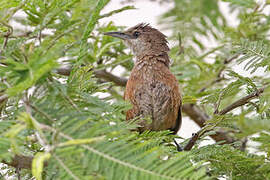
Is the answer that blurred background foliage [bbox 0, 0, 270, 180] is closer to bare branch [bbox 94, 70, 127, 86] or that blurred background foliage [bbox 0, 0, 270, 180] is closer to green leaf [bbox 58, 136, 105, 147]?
green leaf [bbox 58, 136, 105, 147]

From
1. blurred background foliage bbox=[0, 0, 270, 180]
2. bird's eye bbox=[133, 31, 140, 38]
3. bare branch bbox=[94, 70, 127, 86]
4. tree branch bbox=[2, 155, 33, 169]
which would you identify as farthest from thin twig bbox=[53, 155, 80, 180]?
bird's eye bbox=[133, 31, 140, 38]

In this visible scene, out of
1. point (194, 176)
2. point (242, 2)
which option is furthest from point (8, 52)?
point (242, 2)

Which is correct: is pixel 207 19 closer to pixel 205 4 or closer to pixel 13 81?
pixel 205 4

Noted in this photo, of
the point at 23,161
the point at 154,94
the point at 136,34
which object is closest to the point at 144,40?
the point at 136,34

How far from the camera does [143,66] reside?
3459 millimetres

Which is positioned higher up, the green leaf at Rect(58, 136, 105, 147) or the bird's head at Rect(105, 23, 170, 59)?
the bird's head at Rect(105, 23, 170, 59)

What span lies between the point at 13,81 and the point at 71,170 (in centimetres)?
39

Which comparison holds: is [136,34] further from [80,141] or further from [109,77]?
[80,141]

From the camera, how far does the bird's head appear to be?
12.3 ft

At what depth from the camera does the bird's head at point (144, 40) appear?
12.3 feet

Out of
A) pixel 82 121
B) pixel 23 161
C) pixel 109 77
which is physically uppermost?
pixel 109 77

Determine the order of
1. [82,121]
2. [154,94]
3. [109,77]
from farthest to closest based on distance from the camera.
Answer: [109,77] → [154,94] → [82,121]

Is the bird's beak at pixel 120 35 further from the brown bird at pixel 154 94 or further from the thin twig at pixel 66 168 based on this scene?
the thin twig at pixel 66 168

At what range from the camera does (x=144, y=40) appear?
12.7 feet
